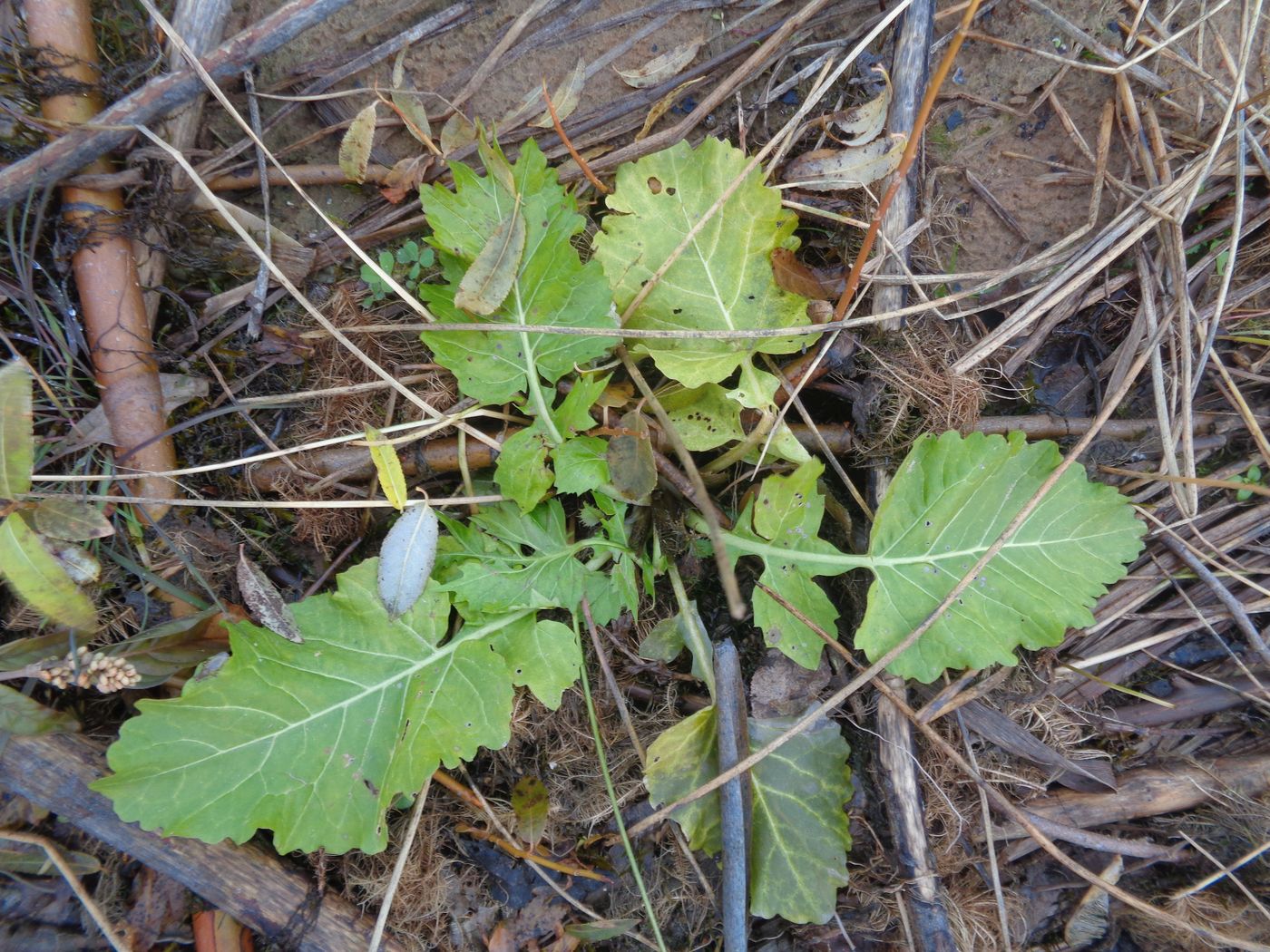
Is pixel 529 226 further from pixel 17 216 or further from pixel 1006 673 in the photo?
pixel 1006 673

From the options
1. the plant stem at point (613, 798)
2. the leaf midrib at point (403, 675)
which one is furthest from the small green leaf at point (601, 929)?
the leaf midrib at point (403, 675)

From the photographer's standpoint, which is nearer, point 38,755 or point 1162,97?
point 38,755

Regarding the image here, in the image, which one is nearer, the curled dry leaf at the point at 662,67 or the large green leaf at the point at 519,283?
the large green leaf at the point at 519,283

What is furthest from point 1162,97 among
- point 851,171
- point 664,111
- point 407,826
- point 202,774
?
point 202,774

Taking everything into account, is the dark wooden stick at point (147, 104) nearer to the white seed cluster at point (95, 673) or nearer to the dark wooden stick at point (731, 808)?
the white seed cluster at point (95, 673)

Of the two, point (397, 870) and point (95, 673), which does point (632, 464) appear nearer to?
point (397, 870)

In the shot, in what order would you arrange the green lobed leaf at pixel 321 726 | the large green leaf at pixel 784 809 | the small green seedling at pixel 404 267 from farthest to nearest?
1. the small green seedling at pixel 404 267
2. the large green leaf at pixel 784 809
3. the green lobed leaf at pixel 321 726

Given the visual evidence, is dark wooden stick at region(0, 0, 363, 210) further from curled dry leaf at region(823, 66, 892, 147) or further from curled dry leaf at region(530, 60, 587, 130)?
curled dry leaf at region(823, 66, 892, 147)

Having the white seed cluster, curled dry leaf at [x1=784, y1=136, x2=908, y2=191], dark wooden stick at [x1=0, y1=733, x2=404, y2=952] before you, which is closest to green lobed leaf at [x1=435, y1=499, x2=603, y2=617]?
the white seed cluster
